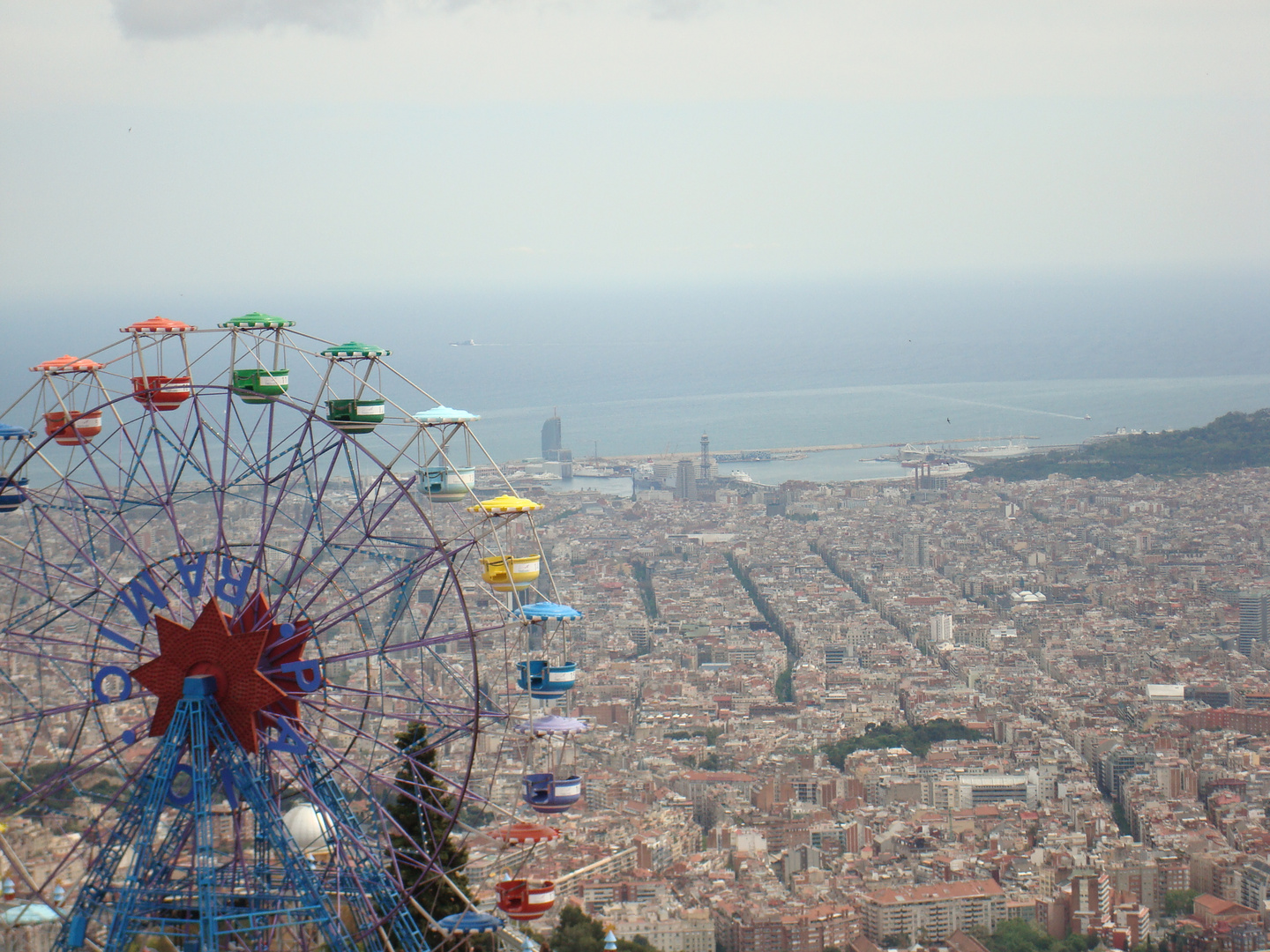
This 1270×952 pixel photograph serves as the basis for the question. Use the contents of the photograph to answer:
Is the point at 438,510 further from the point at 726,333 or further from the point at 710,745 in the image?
the point at 726,333

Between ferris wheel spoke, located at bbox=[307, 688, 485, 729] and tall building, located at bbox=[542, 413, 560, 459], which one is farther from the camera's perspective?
tall building, located at bbox=[542, 413, 560, 459]

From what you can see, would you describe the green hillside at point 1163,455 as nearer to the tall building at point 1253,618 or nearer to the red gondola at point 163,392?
the tall building at point 1253,618

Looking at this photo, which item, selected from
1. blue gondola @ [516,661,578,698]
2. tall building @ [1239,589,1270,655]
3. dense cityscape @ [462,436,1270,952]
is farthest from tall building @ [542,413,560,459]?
blue gondola @ [516,661,578,698]

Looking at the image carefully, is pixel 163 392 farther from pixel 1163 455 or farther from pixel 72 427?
pixel 1163 455

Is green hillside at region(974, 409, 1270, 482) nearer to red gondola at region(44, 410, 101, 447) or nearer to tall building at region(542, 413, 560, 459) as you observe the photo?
tall building at region(542, 413, 560, 459)

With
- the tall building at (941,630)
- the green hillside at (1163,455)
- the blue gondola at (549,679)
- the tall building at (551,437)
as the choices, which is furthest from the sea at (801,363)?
the blue gondola at (549,679)

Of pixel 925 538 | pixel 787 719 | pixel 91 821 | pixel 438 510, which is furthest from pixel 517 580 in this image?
pixel 925 538
